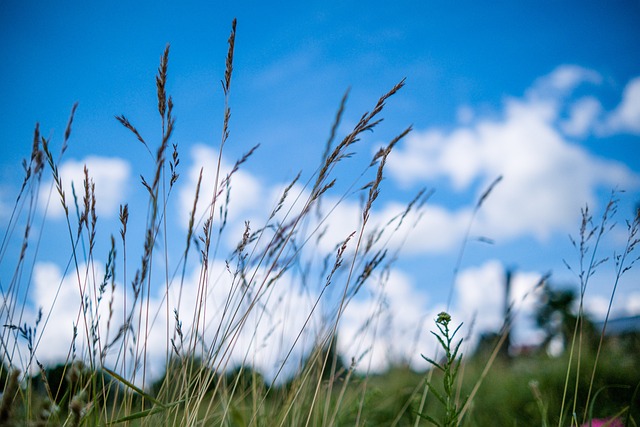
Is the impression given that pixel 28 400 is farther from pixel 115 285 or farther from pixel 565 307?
pixel 565 307

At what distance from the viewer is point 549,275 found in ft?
6.01

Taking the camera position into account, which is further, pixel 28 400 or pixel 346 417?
pixel 346 417

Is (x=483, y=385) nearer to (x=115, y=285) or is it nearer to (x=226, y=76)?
(x=115, y=285)

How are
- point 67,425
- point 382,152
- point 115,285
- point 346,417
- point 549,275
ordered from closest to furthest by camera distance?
point 67,425
point 382,152
point 115,285
point 549,275
point 346,417

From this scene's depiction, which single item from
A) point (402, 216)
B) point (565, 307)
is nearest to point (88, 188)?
point (402, 216)

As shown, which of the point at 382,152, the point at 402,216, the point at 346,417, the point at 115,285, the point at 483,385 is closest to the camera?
the point at 382,152

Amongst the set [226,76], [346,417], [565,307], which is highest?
[565,307]

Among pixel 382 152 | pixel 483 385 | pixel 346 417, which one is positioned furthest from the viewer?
pixel 483 385

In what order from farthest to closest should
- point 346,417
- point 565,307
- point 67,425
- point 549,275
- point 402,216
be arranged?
point 565,307 → point 346,417 → point 549,275 → point 402,216 → point 67,425

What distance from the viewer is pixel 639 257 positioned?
1.57 meters

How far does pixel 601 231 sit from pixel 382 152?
915 millimetres

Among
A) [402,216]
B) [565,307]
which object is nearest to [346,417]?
[402,216]

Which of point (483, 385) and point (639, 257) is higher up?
point (639, 257)

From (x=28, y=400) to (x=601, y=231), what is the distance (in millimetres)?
1871
